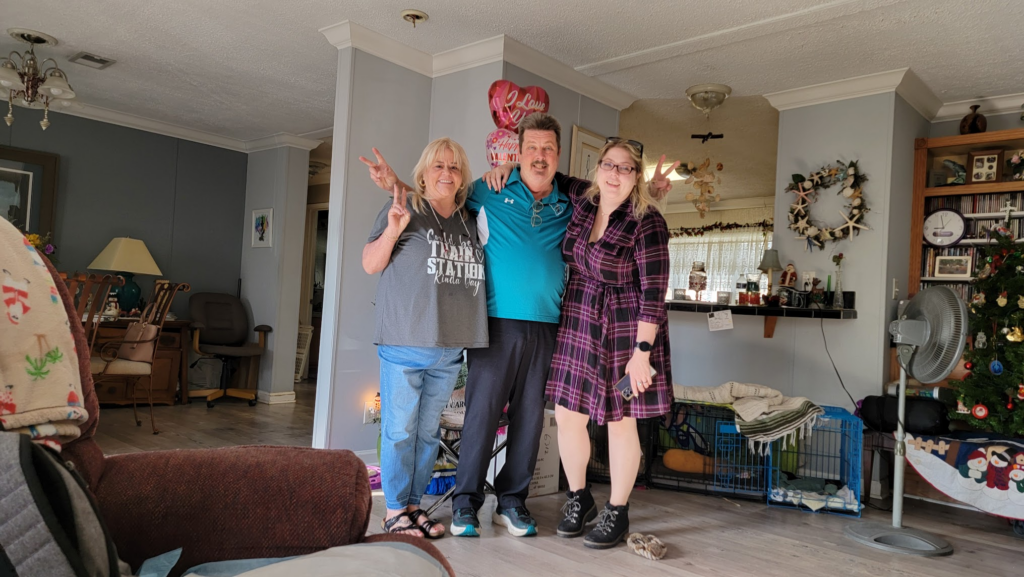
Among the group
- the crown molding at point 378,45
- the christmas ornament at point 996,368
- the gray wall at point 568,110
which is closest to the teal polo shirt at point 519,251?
the gray wall at point 568,110

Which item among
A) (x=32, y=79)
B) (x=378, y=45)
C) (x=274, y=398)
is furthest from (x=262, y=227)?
(x=378, y=45)

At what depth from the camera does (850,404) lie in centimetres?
414

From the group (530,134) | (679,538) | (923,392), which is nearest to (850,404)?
(923,392)

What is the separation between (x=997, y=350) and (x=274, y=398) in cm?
542

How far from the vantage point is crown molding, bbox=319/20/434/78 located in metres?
3.77

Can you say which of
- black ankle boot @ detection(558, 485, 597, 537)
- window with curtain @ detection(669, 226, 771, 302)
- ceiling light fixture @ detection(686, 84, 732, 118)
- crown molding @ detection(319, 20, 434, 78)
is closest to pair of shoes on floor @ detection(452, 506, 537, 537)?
black ankle boot @ detection(558, 485, 597, 537)

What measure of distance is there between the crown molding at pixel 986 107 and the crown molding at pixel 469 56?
3.06 meters

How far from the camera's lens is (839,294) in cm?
417

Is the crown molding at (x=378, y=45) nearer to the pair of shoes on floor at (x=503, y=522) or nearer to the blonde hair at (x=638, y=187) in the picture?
the blonde hair at (x=638, y=187)

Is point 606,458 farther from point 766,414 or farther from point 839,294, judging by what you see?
point 839,294

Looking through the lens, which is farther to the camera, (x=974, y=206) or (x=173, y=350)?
(x=173, y=350)

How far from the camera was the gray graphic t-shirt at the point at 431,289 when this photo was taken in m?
2.41

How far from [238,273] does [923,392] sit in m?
5.83

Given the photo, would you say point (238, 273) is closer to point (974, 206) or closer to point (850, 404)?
point (850, 404)
